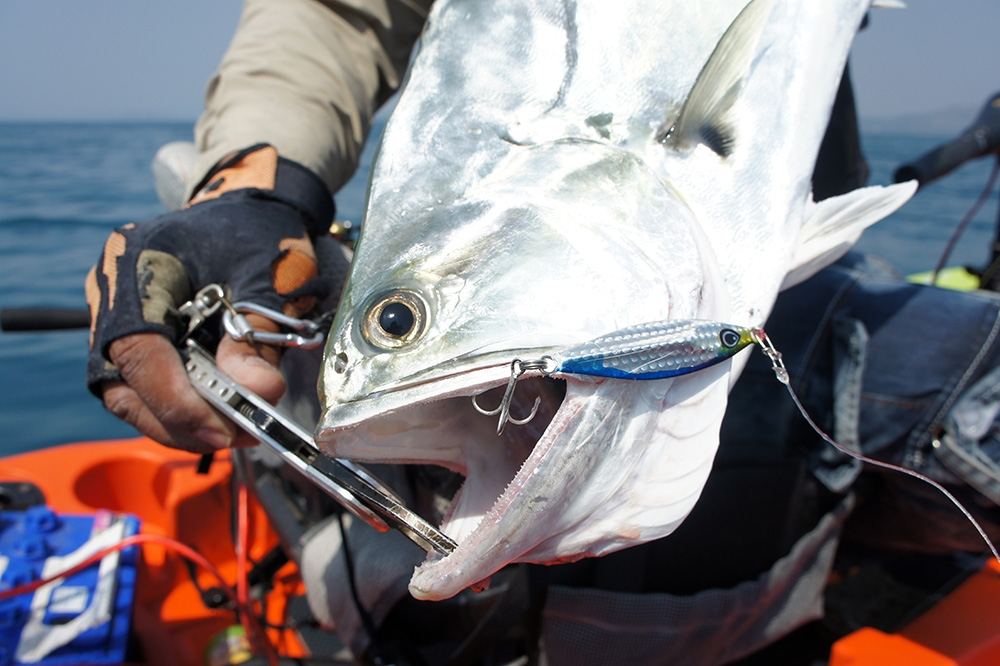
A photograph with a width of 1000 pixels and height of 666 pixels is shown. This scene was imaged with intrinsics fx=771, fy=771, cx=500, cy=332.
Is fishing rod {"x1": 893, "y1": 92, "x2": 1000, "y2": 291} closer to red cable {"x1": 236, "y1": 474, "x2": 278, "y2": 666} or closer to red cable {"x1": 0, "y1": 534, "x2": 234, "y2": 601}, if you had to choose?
red cable {"x1": 236, "y1": 474, "x2": 278, "y2": 666}

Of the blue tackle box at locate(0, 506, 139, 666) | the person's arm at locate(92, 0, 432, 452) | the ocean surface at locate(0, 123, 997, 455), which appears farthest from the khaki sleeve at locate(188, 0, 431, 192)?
the ocean surface at locate(0, 123, 997, 455)

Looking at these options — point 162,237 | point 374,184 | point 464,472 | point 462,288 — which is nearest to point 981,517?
point 464,472

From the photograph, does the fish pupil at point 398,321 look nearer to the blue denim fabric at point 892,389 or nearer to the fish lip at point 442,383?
the fish lip at point 442,383

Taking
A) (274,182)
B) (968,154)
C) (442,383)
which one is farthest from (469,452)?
(968,154)

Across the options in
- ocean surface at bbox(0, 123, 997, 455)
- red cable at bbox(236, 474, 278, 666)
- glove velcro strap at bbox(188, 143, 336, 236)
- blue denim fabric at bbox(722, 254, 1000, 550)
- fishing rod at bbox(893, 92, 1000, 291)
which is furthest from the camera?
ocean surface at bbox(0, 123, 997, 455)

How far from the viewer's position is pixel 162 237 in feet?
4.11

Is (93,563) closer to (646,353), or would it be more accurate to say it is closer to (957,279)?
(646,353)

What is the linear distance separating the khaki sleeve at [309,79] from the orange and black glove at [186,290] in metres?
0.25

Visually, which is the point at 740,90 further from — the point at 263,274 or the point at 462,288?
the point at 263,274

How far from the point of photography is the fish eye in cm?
94

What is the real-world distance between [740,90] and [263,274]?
0.80 metres

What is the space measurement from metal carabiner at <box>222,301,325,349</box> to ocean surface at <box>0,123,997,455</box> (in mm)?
3146

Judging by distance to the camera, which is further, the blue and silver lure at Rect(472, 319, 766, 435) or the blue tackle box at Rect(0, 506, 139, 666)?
the blue tackle box at Rect(0, 506, 139, 666)

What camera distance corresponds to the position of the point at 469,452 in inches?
42.0
